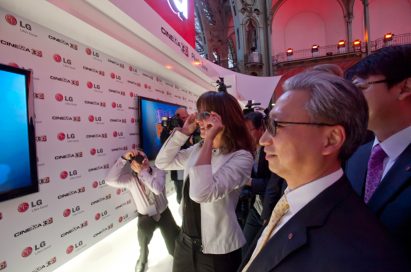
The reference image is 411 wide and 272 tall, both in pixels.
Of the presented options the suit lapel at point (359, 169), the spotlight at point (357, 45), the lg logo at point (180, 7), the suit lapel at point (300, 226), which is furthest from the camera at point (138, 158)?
the spotlight at point (357, 45)

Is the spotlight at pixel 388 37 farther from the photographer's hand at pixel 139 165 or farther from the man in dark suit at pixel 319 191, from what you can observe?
the man in dark suit at pixel 319 191

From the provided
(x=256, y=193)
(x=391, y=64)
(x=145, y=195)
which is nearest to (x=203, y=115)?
(x=391, y=64)

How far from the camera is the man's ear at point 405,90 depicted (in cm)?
105

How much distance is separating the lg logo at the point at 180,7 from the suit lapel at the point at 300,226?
4.04 meters

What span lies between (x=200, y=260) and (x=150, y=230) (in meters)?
1.29

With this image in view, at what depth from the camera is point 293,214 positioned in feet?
2.80

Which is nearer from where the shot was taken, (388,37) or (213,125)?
(213,125)

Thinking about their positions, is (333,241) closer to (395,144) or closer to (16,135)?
(395,144)

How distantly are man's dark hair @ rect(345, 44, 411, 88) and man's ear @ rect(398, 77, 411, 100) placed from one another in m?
0.02

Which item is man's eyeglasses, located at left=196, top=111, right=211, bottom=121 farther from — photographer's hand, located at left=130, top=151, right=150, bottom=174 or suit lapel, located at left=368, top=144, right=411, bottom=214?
photographer's hand, located at left=130, top=151, right=150, bottom=174

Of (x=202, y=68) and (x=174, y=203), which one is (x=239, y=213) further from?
(x=202, y=68)

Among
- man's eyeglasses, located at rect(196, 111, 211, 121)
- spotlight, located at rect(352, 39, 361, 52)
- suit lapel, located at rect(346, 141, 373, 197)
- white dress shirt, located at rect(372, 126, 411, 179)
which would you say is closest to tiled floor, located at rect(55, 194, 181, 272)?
man's eyeglasses, located at rect(196, 111, 211, 121)

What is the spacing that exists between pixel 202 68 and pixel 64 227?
3.26 metres

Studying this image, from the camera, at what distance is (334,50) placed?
1739 centimetres
